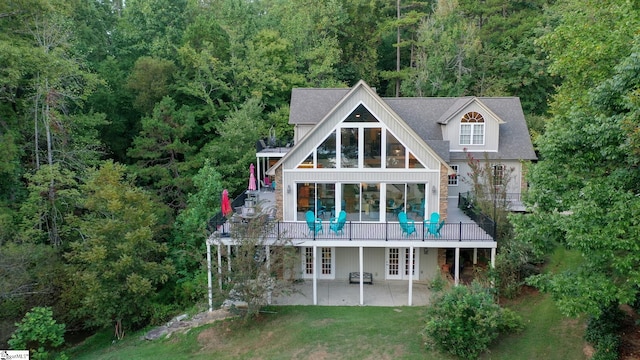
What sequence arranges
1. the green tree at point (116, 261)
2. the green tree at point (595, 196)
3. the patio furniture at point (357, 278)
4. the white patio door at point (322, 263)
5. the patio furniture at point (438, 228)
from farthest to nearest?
the white patio door at point (322, 263) < the patio furniture at point (357, 278) < the green tree at point (116, 261) < the patio furniture at point (438, 228) < the green tree at point (595, 196)

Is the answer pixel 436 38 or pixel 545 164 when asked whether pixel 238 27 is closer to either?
pixel 436 38

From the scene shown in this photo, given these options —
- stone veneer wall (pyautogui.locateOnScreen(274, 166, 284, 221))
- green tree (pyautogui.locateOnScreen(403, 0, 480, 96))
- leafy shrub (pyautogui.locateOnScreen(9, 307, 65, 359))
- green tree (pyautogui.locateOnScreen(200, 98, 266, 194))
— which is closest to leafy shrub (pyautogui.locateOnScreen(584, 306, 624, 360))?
stone veneer wall (pyautogui.locateOnScreen(274, 166, 284, 221))

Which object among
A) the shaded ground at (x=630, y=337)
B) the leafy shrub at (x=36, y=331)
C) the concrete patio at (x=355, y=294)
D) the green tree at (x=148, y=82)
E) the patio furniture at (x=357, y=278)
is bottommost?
the leafy shrub at (x=36, y=331)

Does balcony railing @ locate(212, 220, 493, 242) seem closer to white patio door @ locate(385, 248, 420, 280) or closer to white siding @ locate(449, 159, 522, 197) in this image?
white patio door @ locate(385, 248, 420, 280)

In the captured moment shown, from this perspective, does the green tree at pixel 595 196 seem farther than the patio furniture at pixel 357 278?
No

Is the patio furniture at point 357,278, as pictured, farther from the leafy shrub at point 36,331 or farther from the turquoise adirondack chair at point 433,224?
the leafy shrub at point 36,331

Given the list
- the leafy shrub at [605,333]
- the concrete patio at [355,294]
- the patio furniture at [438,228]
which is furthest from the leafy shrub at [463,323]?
the concrete patio at [355,294]

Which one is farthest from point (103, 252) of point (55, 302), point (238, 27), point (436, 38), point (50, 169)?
point (436, 38)
